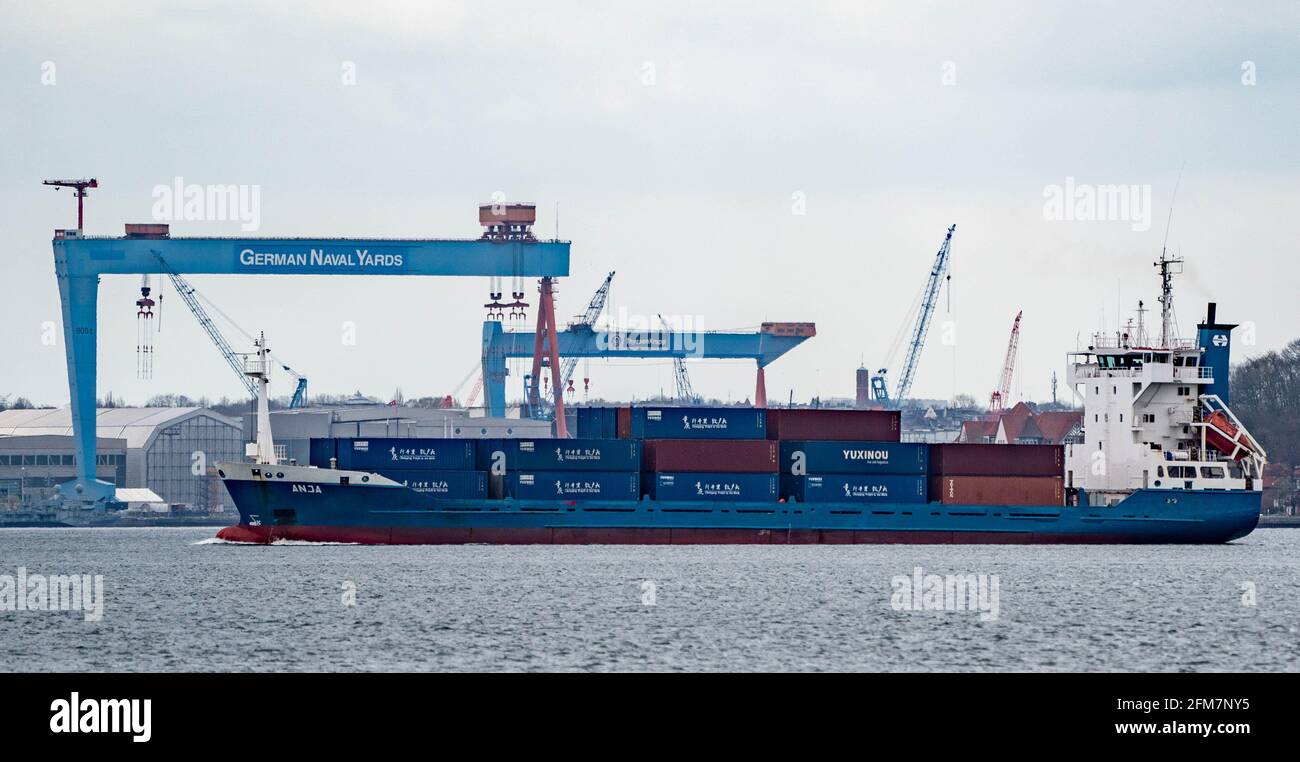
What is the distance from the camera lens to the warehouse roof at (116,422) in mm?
135250

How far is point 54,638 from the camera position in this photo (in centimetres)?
3919

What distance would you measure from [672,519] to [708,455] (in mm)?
2504

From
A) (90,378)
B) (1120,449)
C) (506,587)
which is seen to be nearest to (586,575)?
(506,587)

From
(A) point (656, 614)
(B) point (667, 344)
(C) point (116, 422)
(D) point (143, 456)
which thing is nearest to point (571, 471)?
(A) point (656, 614)

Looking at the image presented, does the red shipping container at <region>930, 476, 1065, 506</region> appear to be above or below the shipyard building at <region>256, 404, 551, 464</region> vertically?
below

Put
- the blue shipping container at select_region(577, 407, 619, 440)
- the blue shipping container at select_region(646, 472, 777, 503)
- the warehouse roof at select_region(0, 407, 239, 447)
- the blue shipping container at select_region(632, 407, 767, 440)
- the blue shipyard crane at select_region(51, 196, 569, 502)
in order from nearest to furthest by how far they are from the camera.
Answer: the blue shipping container at select_region(646, 472, 777, 503) < the blue shipping container at select_region(632, 407, 767, 440) < the blue shipping container at select_region(577, 407, 619, 440) < the blue shipyard crane at select_region(51, 196, 569, 502) < the warehouse roof at select_region(0, 407, 239, 447)

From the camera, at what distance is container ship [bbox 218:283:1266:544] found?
62312 millimetres

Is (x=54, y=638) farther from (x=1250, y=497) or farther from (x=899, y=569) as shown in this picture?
(x=1250, y=497)

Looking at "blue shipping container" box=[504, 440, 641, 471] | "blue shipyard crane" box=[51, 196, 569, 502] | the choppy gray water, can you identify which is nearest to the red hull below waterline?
the choppy gray water

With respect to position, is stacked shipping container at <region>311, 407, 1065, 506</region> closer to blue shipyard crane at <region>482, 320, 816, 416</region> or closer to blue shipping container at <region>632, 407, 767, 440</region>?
blue shipping container at <region>632, 407, 767, 440</region>

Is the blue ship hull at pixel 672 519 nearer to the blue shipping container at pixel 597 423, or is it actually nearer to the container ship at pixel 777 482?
the container ship at pixel 777 482

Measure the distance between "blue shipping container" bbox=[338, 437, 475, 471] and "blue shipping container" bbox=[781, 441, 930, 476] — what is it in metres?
11.1

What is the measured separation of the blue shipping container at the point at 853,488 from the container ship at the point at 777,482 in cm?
5
